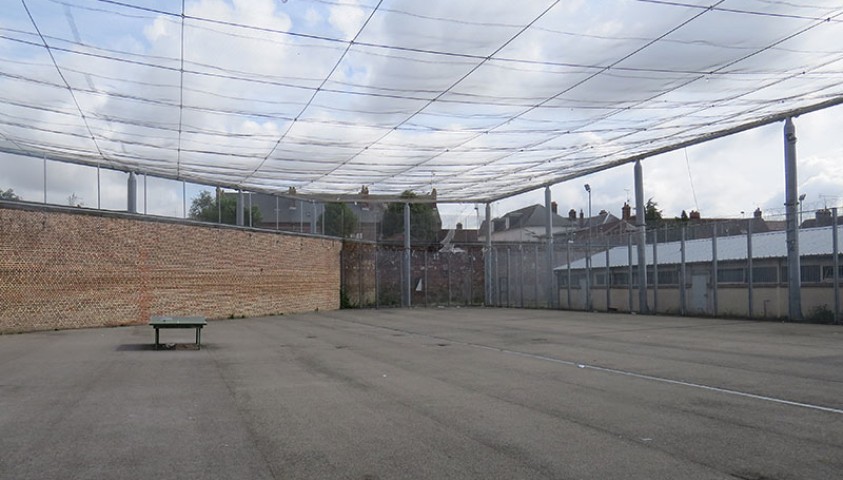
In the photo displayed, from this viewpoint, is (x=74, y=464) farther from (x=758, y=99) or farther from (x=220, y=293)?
(x=220, y=293)

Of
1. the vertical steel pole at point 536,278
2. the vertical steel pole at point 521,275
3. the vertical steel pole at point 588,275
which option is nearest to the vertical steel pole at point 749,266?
the vertical steel pole at point 588,275

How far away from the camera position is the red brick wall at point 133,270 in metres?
22.0

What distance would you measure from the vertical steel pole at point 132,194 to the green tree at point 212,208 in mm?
3304

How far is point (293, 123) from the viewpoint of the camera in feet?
70.1

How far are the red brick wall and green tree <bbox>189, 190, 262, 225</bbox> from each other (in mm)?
1630

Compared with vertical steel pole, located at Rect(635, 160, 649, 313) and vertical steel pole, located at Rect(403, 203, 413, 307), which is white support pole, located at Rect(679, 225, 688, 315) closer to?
vertical steel pole, located at Rect(635, 160, 649, 313)

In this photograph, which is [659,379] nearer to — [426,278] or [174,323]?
[174,323]

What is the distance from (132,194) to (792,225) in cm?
2327

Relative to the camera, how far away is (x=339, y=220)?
43375 millimetres

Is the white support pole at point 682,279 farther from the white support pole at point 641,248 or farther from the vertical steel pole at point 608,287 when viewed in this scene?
the vertical steel pole at point 608,287

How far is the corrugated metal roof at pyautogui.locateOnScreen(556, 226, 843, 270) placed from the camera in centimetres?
2245

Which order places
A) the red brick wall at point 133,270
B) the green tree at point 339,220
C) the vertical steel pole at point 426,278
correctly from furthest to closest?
the vertical steel pole at point 426,278 → the green tree at point 339,220 → the red brick wall at point 133,270

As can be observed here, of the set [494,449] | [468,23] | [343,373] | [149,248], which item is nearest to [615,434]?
[494,449]

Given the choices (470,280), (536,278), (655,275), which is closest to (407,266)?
(470,280)
